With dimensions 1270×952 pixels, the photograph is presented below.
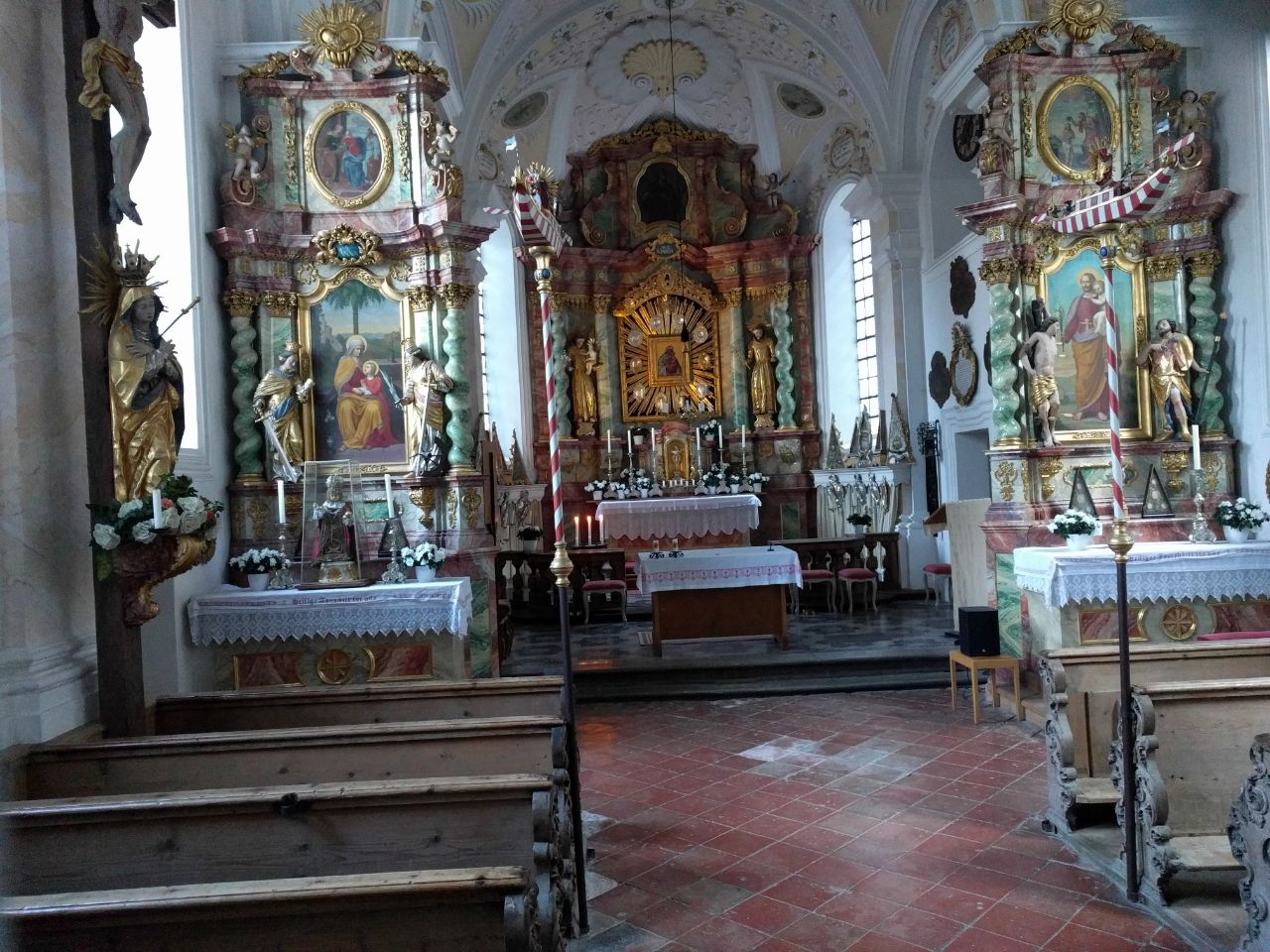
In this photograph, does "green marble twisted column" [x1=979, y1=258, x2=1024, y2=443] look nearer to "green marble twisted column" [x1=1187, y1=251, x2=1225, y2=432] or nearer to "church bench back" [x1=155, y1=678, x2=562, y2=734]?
"green marble twisted column" [x1=1187, y1=251, x2=1225, y2=432]

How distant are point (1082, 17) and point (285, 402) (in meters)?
7.92

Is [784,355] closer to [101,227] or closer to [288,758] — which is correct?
[101,227]

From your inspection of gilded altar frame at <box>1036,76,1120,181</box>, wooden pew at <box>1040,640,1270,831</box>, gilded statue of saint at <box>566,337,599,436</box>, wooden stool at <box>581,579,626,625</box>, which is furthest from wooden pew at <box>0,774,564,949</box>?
gilded statue of saint at <box>566,337,599,436</box>

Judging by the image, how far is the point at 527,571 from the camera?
12.9 m

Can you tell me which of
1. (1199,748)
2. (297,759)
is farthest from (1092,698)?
(297,759)

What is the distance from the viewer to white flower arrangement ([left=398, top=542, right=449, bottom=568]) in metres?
7.90

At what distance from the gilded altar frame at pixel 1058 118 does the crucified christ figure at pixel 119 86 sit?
737cm

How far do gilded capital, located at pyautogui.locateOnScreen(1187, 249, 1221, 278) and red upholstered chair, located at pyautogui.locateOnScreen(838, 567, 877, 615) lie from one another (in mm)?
4917

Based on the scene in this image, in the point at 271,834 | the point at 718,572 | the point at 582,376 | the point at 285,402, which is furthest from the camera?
the point at 582,376

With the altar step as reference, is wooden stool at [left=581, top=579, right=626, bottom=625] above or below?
above

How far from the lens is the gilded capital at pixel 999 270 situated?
859 centimetres

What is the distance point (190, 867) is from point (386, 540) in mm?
5221

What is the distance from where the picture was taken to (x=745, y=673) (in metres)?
8.83

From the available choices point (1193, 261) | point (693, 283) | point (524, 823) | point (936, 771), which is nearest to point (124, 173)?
point (524, 823)
